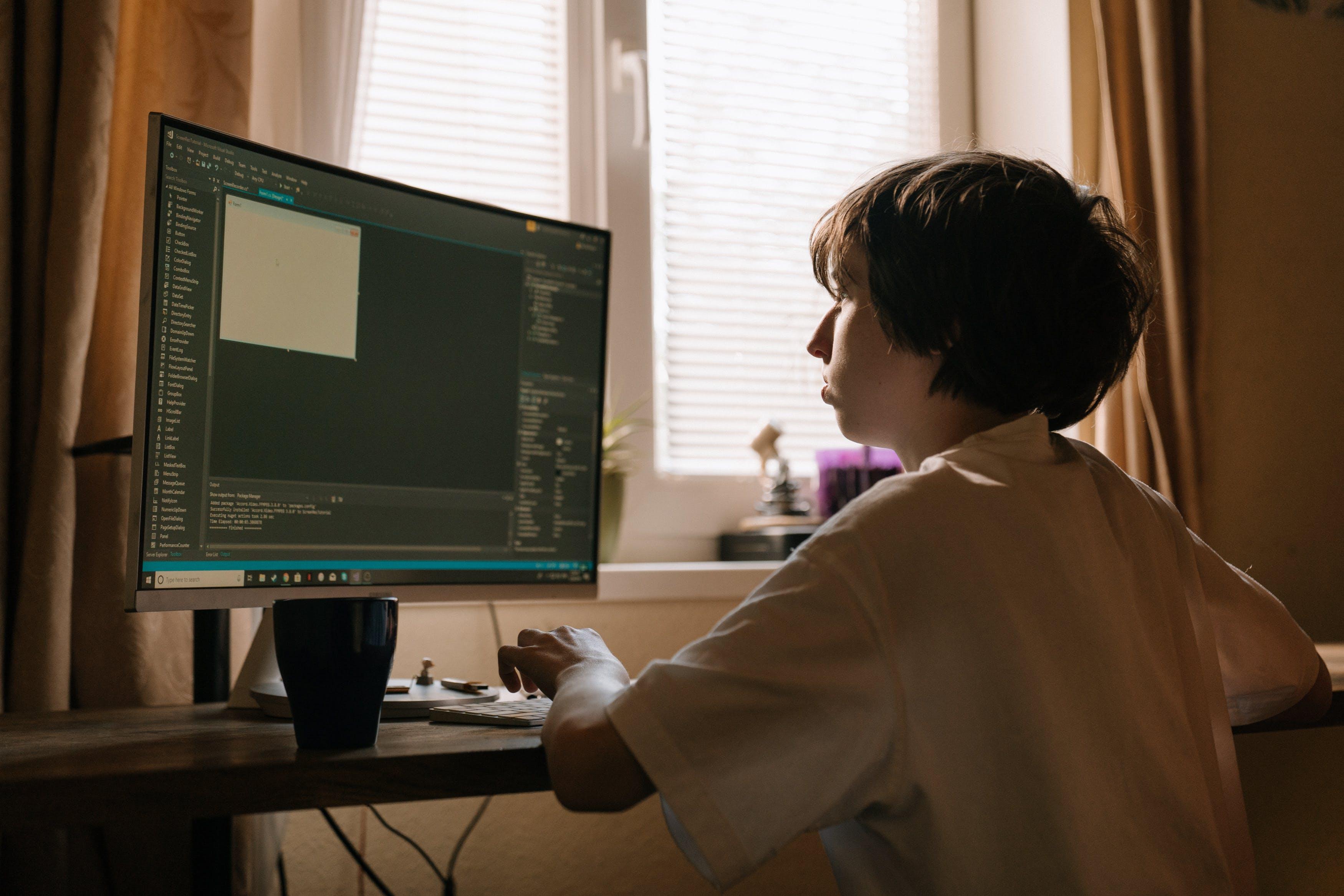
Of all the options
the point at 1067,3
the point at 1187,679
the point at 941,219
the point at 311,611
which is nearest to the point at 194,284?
the point at 311,611

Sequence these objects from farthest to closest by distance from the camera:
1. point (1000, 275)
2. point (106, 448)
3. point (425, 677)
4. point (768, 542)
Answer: point (768, 542) → point (106, 448) → point (425, 677) → point (1000, 275)

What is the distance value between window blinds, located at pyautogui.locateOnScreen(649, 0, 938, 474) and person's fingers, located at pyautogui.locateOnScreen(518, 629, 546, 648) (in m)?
1.12

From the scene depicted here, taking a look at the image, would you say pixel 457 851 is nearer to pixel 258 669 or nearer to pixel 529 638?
pixel 258 669

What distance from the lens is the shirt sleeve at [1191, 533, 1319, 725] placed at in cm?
84

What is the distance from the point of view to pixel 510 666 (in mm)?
834

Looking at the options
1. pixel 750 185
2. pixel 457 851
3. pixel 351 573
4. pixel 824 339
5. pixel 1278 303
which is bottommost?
pixel 457 851

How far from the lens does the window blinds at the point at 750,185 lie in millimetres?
1987

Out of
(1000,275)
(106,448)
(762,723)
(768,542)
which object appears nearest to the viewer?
(762,723)

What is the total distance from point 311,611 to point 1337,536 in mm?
1847

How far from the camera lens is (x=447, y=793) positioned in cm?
65

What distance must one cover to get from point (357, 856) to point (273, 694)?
1.44 feet

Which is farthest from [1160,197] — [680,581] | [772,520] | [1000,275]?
[1000,275]

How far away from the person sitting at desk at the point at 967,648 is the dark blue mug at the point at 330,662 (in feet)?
0.45

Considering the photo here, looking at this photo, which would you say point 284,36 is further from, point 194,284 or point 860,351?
point 860,351
